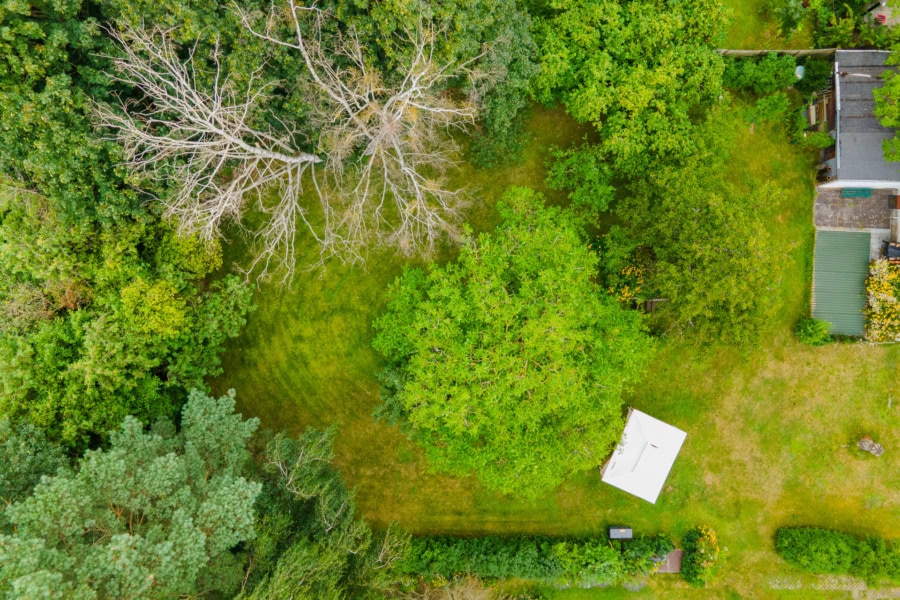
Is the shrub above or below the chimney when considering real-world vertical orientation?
below

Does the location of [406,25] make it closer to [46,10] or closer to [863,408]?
[46,10]

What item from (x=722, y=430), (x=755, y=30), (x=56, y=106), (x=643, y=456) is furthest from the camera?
(x=722, y=430)

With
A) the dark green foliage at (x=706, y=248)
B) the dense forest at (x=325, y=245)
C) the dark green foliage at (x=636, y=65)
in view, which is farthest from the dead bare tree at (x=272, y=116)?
the dark green foliage at (x=706, y=248)

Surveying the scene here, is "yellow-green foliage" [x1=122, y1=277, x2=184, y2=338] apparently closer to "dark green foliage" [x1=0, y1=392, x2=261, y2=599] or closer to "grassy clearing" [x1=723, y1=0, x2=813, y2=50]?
"dark green foliage" [x1=0, y1=392, x2=261, y2=599]

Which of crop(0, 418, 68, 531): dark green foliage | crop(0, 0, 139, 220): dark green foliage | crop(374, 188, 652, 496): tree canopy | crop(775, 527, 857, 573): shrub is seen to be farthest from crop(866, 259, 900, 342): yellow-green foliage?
crop(0, 418, 68, 531): dark green foliage

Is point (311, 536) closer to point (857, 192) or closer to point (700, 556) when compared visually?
point (700, 556)

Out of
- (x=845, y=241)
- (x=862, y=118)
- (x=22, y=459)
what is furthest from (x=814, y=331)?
(x=22, y=459)
